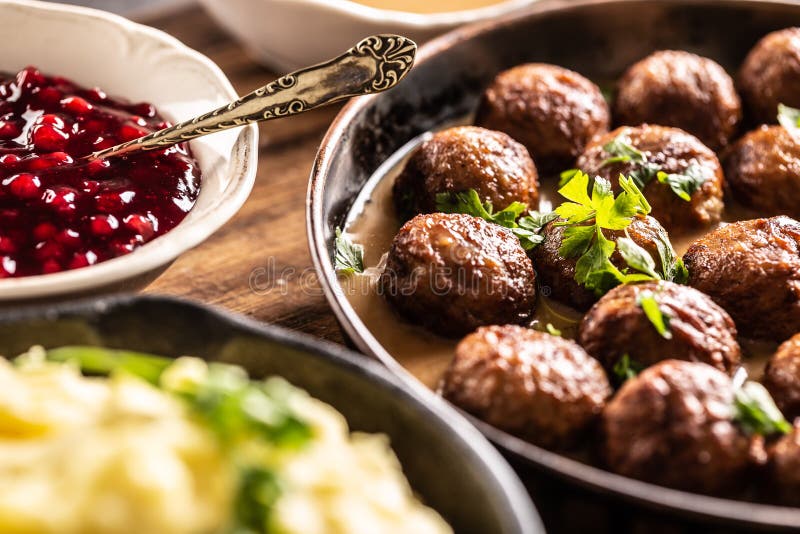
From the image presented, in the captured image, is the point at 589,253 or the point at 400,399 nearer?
the point at 400,399

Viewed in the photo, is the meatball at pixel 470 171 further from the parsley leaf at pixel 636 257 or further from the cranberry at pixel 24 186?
the cranberry at pixel 24 186

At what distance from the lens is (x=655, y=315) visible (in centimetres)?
248

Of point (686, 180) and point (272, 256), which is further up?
point (686, 180)

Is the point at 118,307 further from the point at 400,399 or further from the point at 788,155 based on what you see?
the point at 788,155

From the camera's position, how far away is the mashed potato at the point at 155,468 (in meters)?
1.57

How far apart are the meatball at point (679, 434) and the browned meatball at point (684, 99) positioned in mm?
1542

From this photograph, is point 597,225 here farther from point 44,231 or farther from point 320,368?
point 44,231

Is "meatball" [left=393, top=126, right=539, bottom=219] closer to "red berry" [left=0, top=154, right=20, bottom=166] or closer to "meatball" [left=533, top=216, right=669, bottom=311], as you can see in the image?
"meatball" [left=533, top=216, right=669, bottom=311]

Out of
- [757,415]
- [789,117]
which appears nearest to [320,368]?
[757,415]

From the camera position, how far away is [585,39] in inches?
160

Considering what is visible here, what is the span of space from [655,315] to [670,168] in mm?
838

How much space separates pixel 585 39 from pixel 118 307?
8.65ft

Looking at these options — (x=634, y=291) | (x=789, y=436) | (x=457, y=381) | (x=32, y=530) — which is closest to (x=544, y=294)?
(x=634, y=291)

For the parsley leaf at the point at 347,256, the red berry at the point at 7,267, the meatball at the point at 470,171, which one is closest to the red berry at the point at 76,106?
the red berry at the point at 7,267
